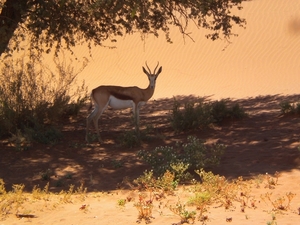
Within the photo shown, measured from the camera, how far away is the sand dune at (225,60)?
23000 millimetres

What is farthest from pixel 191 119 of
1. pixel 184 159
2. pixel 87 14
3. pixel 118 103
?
pixel 184 159

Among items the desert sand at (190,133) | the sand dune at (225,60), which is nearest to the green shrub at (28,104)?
the desert sand at (190,133)

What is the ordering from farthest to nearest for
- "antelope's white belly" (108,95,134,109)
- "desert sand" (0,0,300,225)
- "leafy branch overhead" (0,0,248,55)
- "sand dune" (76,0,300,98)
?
"sand dune" (76,0,300,98)
"antelope's white belly" (108,95,134,109)
"leafy branch overhead" (0,0,248,55)
"desert sand" (0,0,300,225)

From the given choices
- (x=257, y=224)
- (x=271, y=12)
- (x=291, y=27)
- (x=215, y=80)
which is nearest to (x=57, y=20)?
(x=257, y=224)

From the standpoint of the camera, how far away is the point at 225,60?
2809cm

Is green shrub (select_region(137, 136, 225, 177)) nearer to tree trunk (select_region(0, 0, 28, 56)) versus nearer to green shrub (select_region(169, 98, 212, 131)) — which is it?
green shrub (select_region(169, 98, 212, 131))

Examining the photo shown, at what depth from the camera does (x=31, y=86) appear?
42.1ft

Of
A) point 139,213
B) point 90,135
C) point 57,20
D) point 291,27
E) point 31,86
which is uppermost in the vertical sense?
point 291,27

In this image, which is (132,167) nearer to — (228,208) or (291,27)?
(228,208)

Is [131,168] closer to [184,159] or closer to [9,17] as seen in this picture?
[184,159]

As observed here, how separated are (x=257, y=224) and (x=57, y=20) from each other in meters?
8.43

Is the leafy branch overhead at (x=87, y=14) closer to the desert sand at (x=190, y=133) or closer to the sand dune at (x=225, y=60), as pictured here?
the desert sand at (x=190, y=133)

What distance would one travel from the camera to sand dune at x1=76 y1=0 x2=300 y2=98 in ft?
75.5

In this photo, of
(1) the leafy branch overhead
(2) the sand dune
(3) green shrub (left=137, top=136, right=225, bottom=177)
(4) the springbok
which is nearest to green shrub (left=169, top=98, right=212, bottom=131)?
(4) the springbok
